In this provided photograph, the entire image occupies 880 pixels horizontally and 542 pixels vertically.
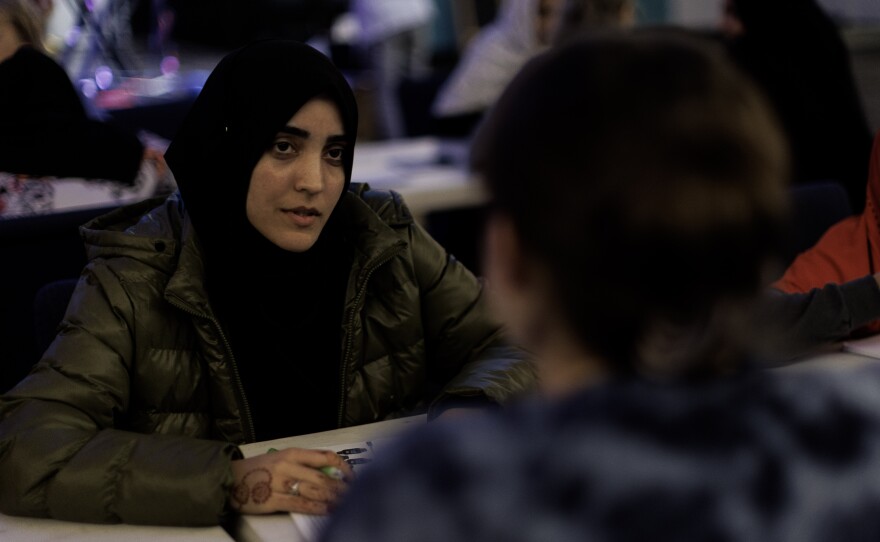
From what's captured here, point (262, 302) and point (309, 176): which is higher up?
point (309, 176)

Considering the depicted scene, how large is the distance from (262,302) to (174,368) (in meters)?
0.23

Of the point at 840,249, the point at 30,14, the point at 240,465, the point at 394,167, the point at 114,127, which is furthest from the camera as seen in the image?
the point at 394,167

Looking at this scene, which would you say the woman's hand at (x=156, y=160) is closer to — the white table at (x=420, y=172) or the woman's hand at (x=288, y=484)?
the white table at (x=420, y=172)

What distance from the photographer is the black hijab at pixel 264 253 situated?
5.84ft

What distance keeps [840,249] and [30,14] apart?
232 centimetres

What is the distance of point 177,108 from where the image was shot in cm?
427

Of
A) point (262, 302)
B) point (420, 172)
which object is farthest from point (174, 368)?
point (420, 172)

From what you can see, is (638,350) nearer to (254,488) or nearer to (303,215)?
(254,488)

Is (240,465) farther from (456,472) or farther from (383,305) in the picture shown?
(456,472)

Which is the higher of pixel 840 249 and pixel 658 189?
pixel 658 189

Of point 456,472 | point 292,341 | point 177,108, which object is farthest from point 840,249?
point 177,108

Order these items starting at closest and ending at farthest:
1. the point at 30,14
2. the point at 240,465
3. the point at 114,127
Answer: the point at 240,465 → the point at 114,127 → the point at 30,14

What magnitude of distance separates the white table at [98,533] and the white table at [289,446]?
0.03 meters

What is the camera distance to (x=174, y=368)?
5.51 ft
